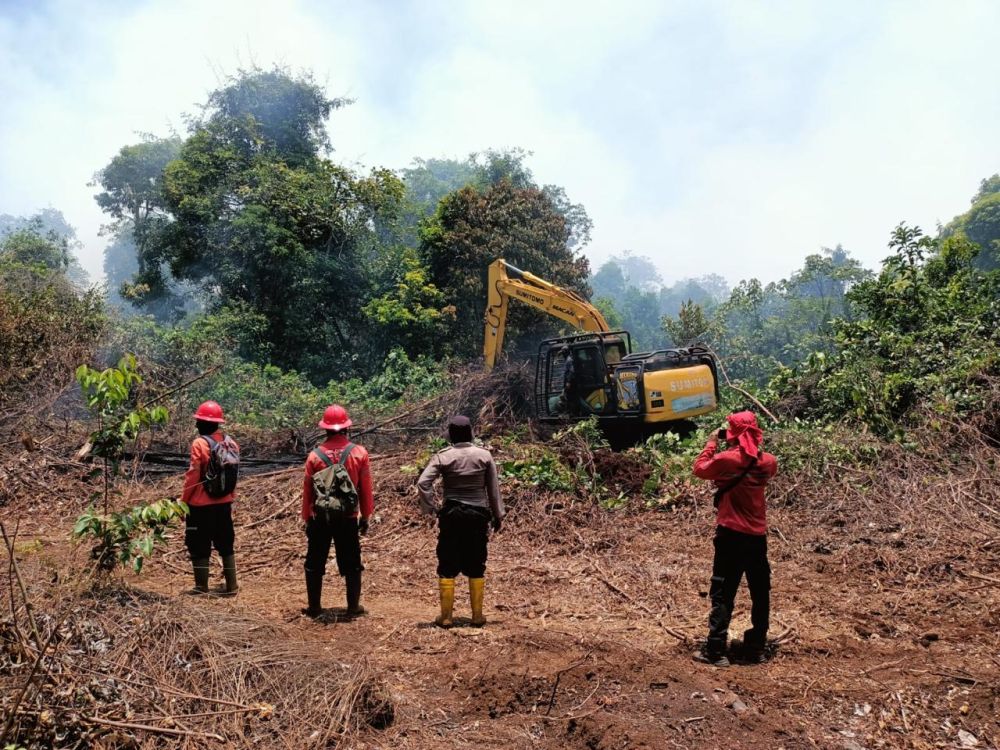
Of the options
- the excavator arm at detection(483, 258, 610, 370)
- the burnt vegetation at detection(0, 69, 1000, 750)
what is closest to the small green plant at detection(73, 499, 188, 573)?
the burnt vegetation at detection(0, 69, 1000, 750)

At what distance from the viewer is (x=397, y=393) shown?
16.6 meters

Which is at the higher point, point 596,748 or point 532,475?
point 532,475

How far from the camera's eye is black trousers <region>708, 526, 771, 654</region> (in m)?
4.67

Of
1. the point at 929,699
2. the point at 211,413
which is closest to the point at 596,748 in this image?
the point at 929,699

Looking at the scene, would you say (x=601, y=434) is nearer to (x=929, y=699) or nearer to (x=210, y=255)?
(x=929, y=699)

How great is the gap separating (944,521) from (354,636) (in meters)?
5.67

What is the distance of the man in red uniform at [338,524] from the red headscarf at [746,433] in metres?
2.69

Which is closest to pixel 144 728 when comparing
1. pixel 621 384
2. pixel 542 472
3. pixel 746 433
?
pixel 746 433

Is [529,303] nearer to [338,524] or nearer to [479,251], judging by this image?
[479,251]

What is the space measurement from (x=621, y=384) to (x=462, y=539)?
5.69 m

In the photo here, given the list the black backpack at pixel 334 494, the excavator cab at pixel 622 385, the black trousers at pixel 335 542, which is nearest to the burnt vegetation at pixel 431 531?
the black trousers at pixel 335 542

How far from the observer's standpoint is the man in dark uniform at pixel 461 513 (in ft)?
17.7

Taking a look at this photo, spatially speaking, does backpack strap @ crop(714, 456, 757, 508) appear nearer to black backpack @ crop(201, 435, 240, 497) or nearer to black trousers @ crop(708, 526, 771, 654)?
black trousers @ crop(708, 526, 771, 654)

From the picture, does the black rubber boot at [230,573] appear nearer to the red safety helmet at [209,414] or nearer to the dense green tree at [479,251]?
the red safety helmet at [209,414]
